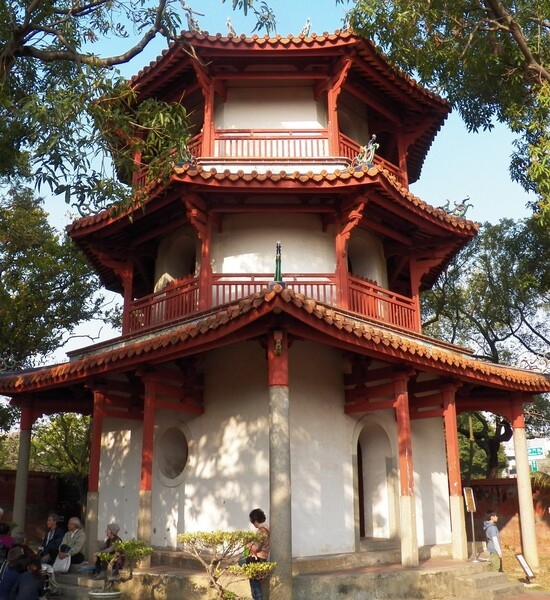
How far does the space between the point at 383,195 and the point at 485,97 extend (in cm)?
404

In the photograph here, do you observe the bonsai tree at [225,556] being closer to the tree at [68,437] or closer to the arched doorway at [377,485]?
the arched doorway at [377,485]

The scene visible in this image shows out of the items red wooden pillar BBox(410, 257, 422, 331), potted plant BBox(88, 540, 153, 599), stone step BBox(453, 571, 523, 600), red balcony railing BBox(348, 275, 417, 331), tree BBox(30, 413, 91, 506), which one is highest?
red wooden pillar BBox(410, 257, 422, 331)

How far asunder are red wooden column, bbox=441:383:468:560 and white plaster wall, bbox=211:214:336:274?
10.4 ft

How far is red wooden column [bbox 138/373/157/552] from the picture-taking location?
9.76 m

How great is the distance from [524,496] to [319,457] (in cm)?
481

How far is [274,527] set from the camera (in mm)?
7902

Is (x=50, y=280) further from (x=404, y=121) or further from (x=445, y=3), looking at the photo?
(x=445, y=3)

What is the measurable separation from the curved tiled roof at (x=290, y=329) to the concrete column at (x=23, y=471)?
938 millimetres

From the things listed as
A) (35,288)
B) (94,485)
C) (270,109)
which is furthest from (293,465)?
(35,288)


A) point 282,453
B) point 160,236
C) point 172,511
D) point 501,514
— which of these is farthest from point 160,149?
point 501,514

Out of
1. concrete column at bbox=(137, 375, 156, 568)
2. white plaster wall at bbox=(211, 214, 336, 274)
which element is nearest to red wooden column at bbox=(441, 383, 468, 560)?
white plaster wall at bbox=(211, 214, 336, 274)

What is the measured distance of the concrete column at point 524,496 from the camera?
12023 millimetres

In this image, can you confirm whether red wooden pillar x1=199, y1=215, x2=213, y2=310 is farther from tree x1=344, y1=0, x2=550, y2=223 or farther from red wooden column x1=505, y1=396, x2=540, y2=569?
red wooden column x1=505, y1=396, x2=540, y2=569

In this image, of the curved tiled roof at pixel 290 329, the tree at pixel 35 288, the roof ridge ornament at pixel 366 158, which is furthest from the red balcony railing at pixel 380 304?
the tree at pixel 35 288
